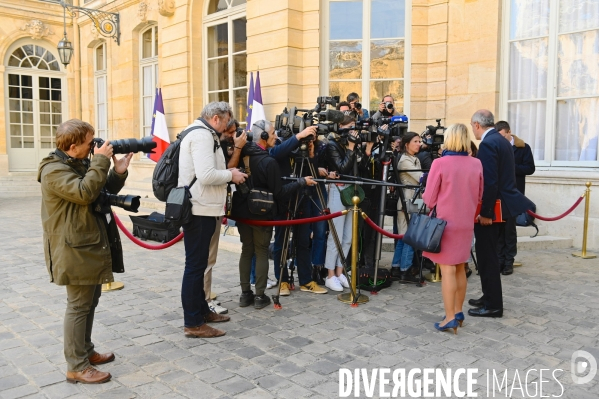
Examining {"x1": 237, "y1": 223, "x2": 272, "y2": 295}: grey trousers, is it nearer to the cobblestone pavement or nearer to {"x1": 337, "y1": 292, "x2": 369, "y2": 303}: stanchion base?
the cobblestone pavement

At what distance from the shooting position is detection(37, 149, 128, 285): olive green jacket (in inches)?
123

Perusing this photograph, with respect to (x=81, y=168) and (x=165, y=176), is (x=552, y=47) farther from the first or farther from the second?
(x=81, y=168)

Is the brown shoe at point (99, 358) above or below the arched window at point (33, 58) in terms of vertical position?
below

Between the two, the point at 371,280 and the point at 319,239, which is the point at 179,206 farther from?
the point at 371,280

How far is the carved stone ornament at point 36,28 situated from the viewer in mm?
16547

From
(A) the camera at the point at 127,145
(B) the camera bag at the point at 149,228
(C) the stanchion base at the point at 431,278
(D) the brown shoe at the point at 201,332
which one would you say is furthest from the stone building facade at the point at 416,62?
(A) the camera at the point at 127,145

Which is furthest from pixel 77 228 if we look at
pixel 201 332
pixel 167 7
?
pixel 167 7

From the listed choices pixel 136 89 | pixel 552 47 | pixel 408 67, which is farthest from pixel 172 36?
pixel 552 47

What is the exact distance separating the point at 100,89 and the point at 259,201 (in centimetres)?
1352

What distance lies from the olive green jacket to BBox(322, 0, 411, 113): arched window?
6654mm

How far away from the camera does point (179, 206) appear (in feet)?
12.6

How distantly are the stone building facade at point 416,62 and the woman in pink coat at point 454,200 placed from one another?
165 inches

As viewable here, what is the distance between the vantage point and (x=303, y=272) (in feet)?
17.7

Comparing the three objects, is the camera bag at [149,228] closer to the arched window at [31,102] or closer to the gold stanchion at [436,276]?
the gold stanchion at [436,276]
